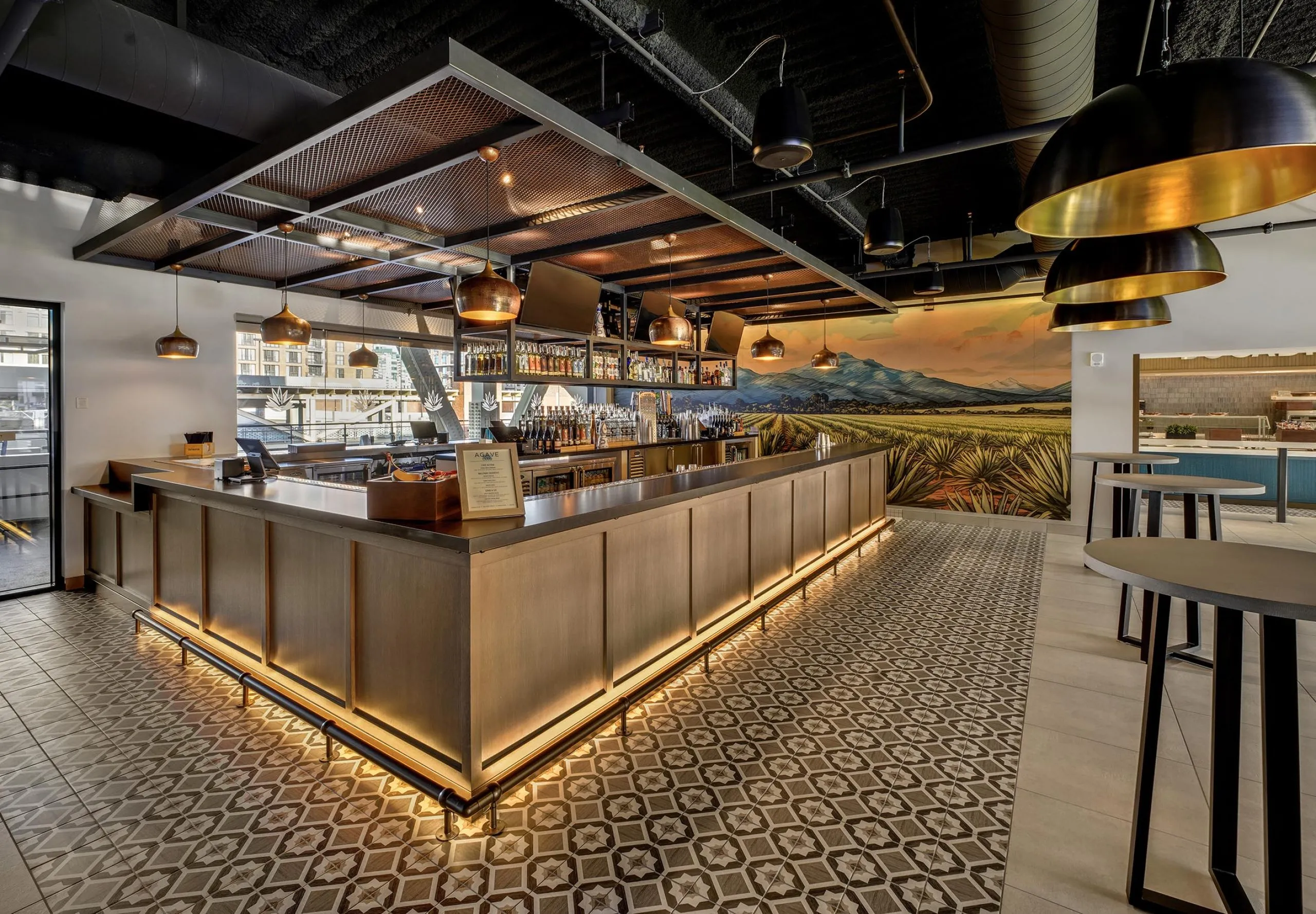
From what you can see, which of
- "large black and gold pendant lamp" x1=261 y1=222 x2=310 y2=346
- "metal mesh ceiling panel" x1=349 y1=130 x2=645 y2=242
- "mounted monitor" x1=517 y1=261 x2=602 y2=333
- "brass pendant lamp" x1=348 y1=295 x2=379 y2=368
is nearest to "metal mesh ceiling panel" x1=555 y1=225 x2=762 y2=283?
"mounted monitor" x1=517 y1=261 x2=602 y2=333

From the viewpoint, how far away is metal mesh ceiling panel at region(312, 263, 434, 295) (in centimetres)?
565

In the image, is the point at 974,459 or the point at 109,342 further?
the point at 974,459

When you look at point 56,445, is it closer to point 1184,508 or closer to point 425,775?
point 425,775

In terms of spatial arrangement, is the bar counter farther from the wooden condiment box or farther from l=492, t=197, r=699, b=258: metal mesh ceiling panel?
l=492, t=197, r=699, b=258: metal mesh ceiling panel

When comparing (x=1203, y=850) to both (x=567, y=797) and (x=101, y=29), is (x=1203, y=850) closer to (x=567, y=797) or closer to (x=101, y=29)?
(x=567, y=797)

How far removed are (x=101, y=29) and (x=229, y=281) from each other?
147 inches

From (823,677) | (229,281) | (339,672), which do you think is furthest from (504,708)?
(229,281)

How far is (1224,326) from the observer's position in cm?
708

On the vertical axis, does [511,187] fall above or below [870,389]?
above

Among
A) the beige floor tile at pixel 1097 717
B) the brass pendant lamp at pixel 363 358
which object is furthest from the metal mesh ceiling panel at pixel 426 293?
the beige floor tile at pixel 1097 717

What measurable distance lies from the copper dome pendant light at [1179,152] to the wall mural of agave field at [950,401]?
730 centimetres

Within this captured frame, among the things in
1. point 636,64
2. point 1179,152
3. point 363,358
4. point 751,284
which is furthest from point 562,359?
point 1179,152

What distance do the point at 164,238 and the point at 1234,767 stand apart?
6.88m

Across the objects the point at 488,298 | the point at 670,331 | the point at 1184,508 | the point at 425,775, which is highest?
the point at 670,331
